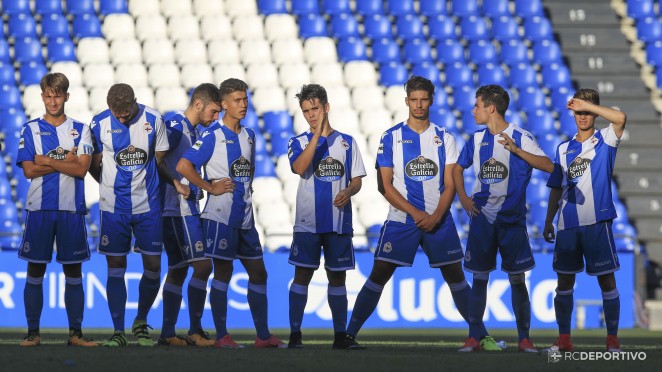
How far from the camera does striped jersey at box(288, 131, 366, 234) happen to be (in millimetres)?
8844

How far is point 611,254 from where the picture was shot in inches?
334

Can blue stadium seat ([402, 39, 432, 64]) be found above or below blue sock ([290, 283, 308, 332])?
above

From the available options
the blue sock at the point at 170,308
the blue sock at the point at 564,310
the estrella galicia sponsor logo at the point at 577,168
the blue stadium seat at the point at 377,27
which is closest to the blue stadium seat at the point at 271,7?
the blue stadium seat at the point at 377,27

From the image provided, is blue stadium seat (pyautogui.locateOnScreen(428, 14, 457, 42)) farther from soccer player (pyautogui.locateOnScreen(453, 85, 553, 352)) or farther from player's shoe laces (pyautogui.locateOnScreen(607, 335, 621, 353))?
player's shoe laces (pyautogui.locateOnScreen(607, 335, 621, 353))

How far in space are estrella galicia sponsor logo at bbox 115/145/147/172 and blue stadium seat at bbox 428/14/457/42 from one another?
11.5 m

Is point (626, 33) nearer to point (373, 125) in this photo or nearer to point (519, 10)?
point (519, 10)

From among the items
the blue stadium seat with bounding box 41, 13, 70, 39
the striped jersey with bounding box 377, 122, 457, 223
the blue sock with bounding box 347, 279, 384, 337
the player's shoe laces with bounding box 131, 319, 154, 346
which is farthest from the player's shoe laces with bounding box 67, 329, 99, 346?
→ the blue stadium seat with bounding box 41, 13, 70, 39

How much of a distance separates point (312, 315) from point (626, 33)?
939cm

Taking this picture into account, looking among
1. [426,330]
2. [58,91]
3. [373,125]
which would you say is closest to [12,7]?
[373,125]

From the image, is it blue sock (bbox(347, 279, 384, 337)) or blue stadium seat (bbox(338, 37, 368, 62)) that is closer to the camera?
blue sock (bbox(347, 279, 384, 337))

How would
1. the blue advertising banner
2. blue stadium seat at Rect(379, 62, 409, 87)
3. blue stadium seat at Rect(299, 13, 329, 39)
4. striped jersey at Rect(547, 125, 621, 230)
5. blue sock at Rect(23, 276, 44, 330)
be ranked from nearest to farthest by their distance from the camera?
striped jersey at Rect(547, 125, 621, 230) → blue sock at Rect(23, 276, 44, 330) → the blue advertising banner → blue stadium seat at Rect(379, 62, 409, 87) → blue stadium seat at Rect(299, 13, 329, 39)

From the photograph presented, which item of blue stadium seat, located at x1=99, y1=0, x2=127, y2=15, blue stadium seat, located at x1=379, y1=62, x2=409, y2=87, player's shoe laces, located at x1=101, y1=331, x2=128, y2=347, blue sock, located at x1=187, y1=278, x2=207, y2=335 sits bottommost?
player's shoe laces, located at x1=101, y1=331, x2=128, y2=347

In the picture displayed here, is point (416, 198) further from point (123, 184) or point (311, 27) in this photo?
point (311, 27)

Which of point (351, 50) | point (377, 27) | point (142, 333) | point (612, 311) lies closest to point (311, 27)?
point (351, 50)
